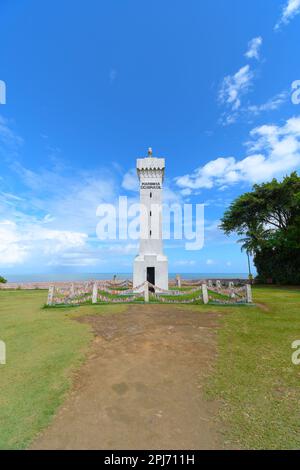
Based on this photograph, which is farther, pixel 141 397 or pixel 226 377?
pixel 226 377

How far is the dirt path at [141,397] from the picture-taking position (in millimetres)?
3098

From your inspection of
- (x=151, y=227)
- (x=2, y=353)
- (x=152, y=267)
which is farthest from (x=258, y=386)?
(x=151, y=227)

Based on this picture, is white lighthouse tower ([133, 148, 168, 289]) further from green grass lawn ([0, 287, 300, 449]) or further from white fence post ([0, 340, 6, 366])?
white fence post ([0, 340, 6, 366])

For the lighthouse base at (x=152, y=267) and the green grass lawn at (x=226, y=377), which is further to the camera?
the lighthouse base at (x=152, y=267)

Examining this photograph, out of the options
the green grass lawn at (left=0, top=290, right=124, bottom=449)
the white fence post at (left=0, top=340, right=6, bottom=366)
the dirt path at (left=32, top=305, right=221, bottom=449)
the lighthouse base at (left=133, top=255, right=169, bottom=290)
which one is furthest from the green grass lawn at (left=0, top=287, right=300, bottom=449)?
the lighthouse base at (left=133, top=255, right=169, bottom=290)

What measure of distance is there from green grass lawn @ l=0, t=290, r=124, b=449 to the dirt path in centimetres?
28

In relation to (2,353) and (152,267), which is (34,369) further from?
(152,267)

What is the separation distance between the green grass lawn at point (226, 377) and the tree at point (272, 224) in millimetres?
18597

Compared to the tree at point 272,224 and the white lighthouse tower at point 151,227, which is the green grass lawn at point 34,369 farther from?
the tree at point 272,224

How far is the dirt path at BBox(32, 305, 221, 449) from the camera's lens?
3.10 m

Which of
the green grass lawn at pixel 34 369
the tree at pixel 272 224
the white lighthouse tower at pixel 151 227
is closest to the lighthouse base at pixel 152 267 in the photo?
the white lighthouse tower at pixel 151 227

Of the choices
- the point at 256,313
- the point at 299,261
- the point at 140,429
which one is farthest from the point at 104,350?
the point at 299,261

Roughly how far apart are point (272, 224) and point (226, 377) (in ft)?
89.1

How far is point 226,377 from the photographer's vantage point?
4730mm
